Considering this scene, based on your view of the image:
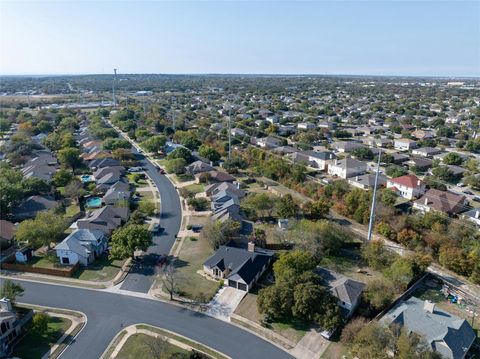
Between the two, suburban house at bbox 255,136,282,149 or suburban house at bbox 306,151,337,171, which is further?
suburban house at bbox 255,136,282,149

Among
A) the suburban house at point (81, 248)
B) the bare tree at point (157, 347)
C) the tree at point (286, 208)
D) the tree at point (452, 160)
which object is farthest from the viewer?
the tree at point (452, 160)

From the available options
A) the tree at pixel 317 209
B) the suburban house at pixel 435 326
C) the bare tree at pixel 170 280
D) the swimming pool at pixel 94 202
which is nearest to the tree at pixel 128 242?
the bare tree at pixel 170 280

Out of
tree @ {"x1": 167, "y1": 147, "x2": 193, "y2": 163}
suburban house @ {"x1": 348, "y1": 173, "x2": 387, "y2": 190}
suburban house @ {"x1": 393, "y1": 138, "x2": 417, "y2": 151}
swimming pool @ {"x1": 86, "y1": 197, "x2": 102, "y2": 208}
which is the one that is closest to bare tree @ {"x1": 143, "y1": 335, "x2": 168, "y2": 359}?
swimming pool @ {"x1": 86, "y1": 197, "x2": 102, "y2": 208}

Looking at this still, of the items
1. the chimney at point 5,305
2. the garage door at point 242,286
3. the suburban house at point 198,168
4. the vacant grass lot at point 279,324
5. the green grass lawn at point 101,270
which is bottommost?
the vacant grass lot at point 279,324

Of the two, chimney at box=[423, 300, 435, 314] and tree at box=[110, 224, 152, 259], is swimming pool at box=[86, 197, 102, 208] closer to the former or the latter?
tree at box=[110, 224, 152, 259]

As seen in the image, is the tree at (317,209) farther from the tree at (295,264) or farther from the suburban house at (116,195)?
the suburban house at (116,195)

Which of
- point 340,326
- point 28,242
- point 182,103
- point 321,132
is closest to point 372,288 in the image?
point 340,326

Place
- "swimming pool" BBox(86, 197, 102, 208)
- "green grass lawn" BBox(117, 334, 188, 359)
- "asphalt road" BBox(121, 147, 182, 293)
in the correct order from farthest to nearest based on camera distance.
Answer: "swimming pool" BBox(86, 197, 102, 208)
"asphalt road" BBox(121, 147, 182, 293)
"green grass lawn" BBox(117, 334, 188, 359)
